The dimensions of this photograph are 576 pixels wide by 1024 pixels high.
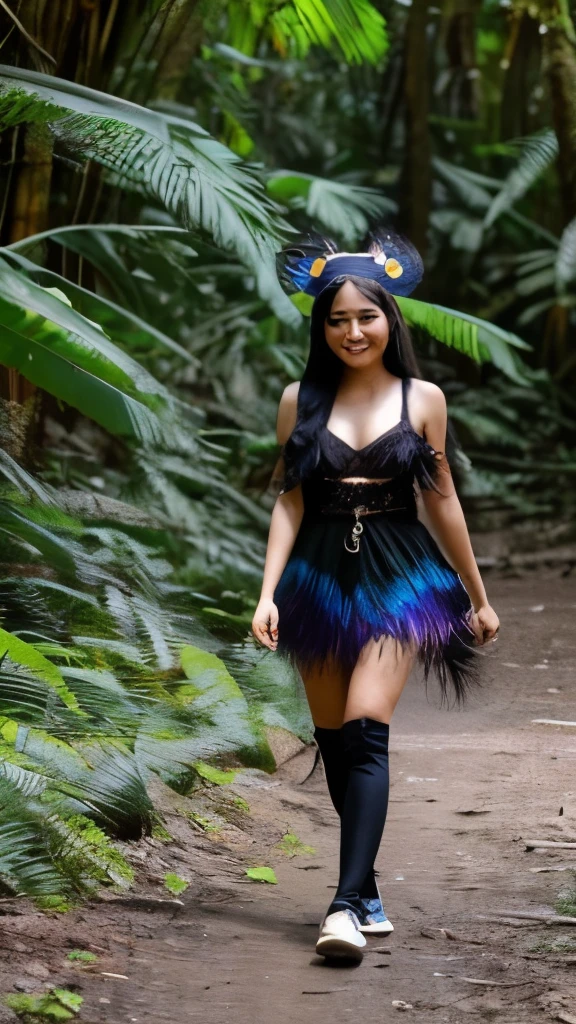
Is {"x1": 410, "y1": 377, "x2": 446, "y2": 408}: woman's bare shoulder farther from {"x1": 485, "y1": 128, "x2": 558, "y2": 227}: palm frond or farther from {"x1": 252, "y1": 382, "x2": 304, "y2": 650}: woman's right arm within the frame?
{"x1": 485, "y1": 128, "x2": 558, "y2": 227}: palm frond

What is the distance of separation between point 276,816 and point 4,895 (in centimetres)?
149

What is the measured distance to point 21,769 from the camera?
10.9ft

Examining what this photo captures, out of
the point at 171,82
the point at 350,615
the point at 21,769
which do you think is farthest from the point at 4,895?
the point at 171,82

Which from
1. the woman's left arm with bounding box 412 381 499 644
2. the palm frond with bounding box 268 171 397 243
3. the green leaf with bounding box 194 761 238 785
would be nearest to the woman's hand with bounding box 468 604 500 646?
the woman's left arm with bounding box 412 381 499 644

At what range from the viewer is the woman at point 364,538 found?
3.25 m

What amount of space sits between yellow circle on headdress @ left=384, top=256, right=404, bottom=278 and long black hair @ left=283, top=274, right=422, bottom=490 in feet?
0.25

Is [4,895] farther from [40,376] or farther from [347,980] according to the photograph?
[40,376]

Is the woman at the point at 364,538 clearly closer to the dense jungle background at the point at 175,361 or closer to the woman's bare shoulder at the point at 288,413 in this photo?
the woman's bare shoulder at the point at 288,413

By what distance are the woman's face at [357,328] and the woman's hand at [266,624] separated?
2.20ft

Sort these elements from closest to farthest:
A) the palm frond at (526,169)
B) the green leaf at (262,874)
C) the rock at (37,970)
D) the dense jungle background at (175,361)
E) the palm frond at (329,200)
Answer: the rock at (37,970)
the green leaf at (262,874)
the dense jungle background at (175,361)
the palm frond at (329,200)
the palm frond at (526,169)

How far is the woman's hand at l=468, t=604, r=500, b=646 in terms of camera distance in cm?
338

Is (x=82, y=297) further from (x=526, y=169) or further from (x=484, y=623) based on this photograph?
(x=526, y=169)

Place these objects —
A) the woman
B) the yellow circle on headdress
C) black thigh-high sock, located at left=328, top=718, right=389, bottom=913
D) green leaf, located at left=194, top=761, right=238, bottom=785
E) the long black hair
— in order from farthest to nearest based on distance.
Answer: green leaf, located at left=194, top=761, right=238, bottom=785
the yellow circle on headdress
the long black hair
the woman
black thigh-high sock, located at left=328, top=718, right=389, bottom=913

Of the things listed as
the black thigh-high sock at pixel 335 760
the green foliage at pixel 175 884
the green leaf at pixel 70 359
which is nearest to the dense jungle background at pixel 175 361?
the green leaf at pixel 70 359
